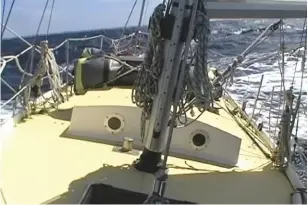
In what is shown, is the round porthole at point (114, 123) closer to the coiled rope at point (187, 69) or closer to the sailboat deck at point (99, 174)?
the sailboat deck at point (99, 174)

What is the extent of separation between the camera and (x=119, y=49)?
6008mm

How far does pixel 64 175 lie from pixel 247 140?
1480 mm

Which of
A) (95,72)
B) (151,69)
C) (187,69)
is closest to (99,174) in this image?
(151,69)

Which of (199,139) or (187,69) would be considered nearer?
(187,69)

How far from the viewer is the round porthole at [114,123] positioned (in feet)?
10.1

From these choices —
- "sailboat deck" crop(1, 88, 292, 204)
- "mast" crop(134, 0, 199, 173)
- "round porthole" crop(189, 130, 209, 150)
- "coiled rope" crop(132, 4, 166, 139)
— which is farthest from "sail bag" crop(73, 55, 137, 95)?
"mast" crop(134, 0, 199, 173)

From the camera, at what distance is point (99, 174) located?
247cm

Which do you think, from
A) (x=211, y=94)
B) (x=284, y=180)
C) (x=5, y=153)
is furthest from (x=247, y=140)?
(x=5, y=153)

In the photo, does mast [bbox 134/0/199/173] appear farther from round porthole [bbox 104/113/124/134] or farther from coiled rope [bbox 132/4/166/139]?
round porthole [bbox 104/113/124/134]

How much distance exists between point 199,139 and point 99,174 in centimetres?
79

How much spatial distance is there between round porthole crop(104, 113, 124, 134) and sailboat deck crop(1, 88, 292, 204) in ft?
0.52

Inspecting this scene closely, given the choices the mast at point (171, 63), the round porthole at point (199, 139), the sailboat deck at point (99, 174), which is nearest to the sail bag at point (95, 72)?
the sailboat deck at point (99, 174)

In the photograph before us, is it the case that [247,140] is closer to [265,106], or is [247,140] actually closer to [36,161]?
[36,161]

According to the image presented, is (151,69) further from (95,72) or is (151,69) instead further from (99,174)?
(95,72)
